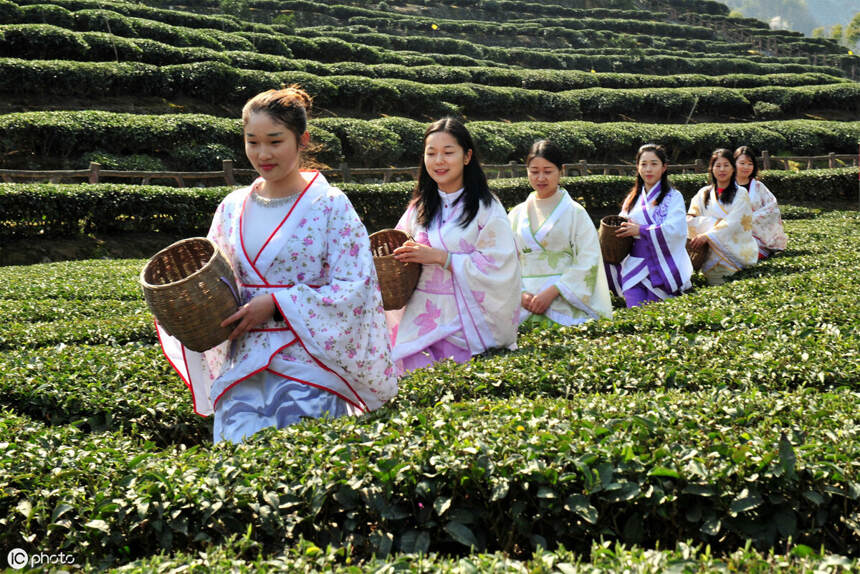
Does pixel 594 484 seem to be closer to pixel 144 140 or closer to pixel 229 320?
pixel 229 320

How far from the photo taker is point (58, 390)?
157 inches

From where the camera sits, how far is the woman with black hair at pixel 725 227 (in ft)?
29.4

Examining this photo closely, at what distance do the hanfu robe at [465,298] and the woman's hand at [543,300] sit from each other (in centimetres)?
86

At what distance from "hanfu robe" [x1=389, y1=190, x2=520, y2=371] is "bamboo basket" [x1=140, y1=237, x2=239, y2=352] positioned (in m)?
1.72

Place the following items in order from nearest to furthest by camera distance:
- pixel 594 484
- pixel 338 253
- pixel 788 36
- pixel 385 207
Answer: pixel 594 484, pixel 338 253, pixel 385 207, pixel 788 36

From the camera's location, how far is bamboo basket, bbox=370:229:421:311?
4.50 metres

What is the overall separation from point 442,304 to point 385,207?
10.3 meters

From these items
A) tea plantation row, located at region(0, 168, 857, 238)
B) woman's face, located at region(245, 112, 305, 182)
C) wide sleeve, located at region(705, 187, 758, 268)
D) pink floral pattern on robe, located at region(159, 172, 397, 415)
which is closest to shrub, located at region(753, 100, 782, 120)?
tea plantation row, located at region(0, 168, 857, 238)

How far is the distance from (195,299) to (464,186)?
231 centimetres

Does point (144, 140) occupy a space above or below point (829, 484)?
below

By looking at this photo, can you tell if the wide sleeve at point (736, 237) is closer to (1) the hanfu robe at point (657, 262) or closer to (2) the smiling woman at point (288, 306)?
(1) the hanfu robe at point (657, 262)

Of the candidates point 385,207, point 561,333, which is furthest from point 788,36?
point 561,333

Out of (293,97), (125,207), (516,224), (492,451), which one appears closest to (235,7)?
(125,207)

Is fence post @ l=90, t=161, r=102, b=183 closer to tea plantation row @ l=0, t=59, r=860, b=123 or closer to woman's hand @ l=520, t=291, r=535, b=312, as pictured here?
tea plantation row @ l=0, t=59, r=860, b=123
